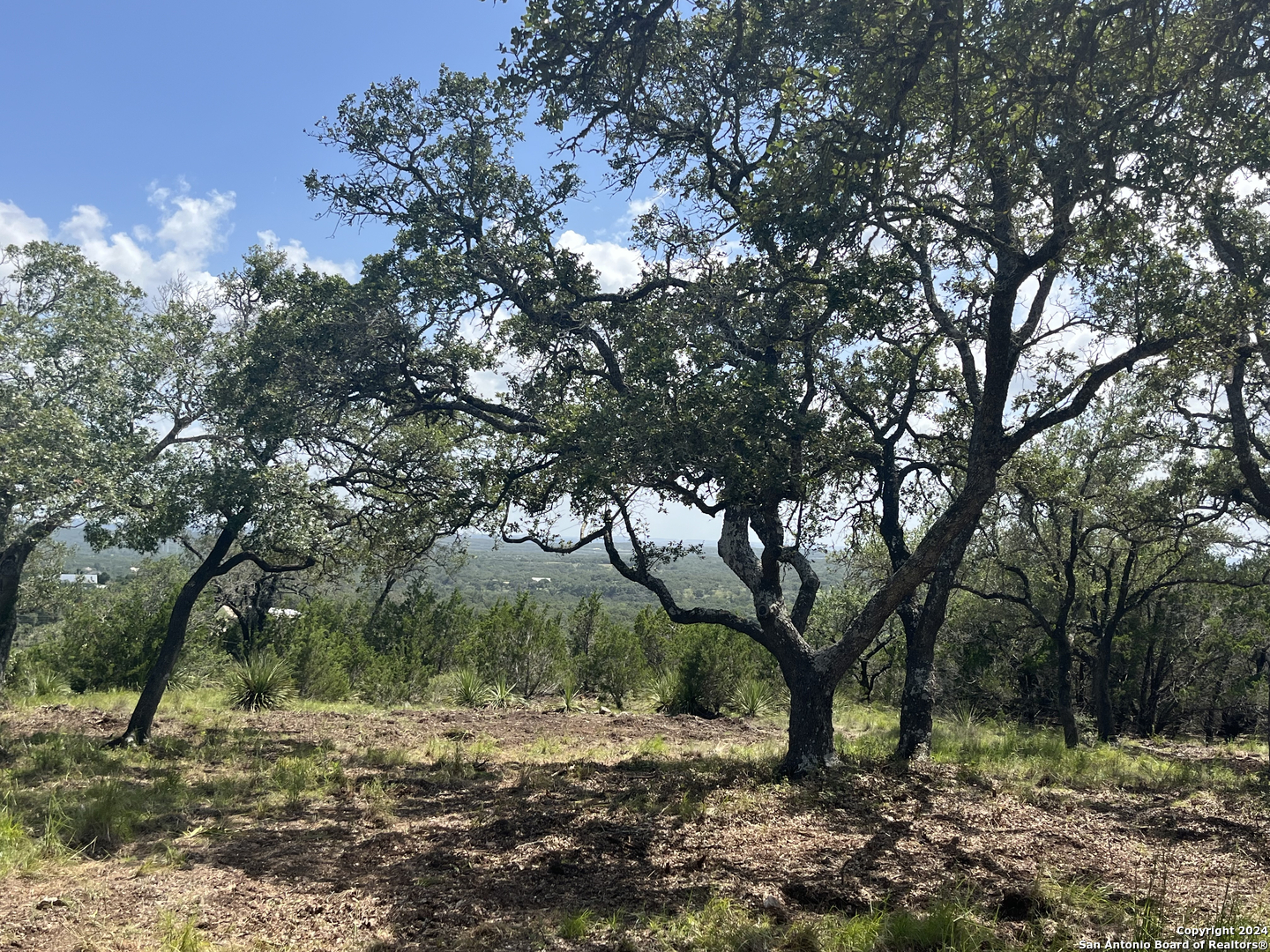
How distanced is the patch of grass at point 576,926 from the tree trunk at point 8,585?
8.91 meters

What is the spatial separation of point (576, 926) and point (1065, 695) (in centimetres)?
1152

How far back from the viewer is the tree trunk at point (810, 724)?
26.0ft

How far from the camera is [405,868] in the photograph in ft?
18.2

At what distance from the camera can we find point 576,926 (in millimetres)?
4297

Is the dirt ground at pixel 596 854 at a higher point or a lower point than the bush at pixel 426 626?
lower

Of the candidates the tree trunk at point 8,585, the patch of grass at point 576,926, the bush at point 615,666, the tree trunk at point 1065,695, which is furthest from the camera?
the bush at point 615,666

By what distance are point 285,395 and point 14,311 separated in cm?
596

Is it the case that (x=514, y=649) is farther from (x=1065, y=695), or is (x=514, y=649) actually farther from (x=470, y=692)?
(x=1065, y=695)

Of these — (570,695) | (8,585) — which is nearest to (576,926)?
(8,585)

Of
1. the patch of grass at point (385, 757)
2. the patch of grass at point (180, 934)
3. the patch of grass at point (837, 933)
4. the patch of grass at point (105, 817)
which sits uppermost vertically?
the patch of grass at point (837, 933)

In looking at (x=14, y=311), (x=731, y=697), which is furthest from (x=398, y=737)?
(x=14, y=311)

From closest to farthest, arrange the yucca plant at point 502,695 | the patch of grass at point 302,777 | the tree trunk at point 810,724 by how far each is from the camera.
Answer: the patch of grass at point 302,777, the tree trunk at point 810,724, the yucca plant at point 502,695

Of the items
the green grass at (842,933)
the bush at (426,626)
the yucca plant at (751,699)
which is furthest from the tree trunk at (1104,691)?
the bush at (426,626)

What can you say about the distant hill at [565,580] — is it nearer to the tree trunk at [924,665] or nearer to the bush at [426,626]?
the bush at [426,626]
